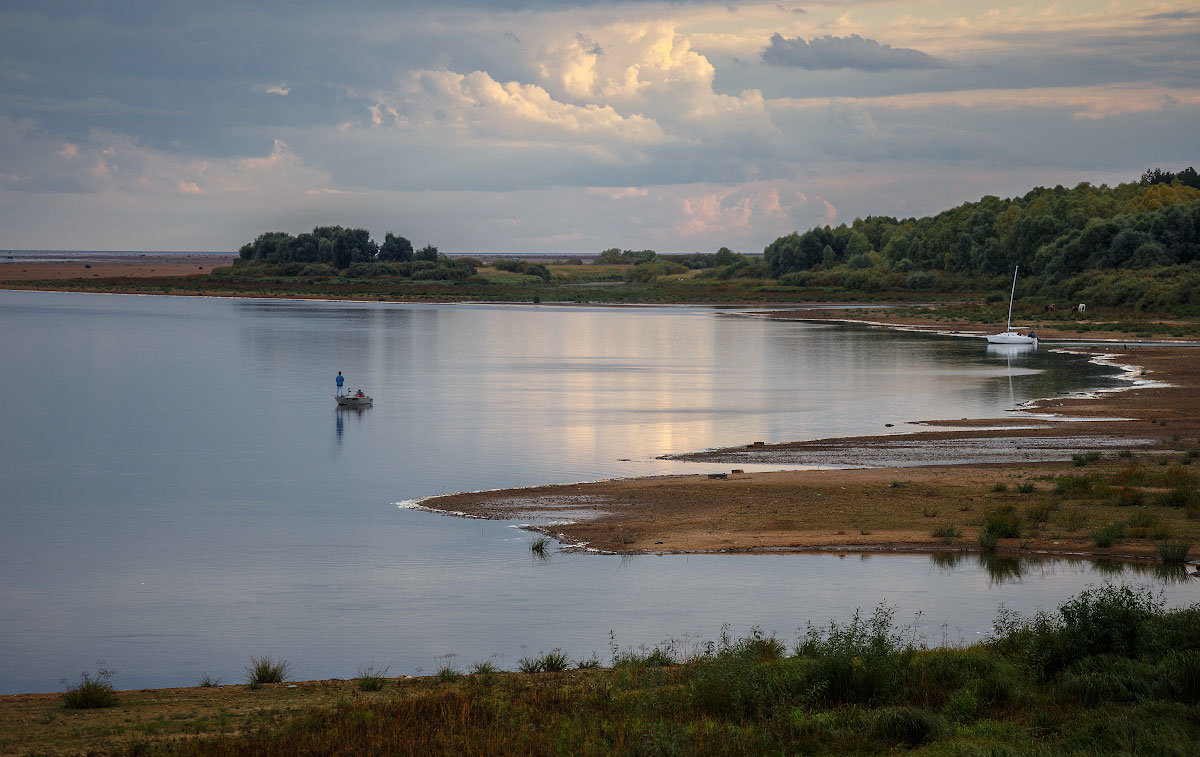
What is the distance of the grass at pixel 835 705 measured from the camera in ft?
30.5

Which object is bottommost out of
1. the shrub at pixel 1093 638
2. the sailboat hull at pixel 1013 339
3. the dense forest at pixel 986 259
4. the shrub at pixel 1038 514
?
the shrub at pixel 1038 514

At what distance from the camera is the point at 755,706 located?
10.4 meters

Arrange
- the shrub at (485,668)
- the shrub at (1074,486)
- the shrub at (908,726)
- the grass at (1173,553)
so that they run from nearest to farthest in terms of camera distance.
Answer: the shrub at (908,726)
the shrub at (485,668)
the grass at (1173,553)
the shrub at (1074,486)

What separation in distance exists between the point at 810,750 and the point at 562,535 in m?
11.4

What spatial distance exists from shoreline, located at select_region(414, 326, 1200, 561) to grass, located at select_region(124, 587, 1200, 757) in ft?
22.2

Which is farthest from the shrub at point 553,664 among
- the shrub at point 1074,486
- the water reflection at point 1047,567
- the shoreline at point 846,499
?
the shrub at point 1074,486

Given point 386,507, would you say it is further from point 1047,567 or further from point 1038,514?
point 1047,567

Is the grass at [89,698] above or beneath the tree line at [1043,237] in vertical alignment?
beneath

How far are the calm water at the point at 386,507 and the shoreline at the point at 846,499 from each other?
80cm

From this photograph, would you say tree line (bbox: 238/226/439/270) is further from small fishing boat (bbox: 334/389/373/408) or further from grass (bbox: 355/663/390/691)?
grass (bbox: 355/663/390/691)

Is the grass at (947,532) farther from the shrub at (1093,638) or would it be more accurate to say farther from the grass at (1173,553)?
the shrub at (1093,638)

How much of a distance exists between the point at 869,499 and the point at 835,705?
12.0 meters

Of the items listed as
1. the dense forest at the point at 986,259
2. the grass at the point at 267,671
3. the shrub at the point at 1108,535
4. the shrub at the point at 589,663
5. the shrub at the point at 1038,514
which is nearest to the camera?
the grass at the point at 267,671

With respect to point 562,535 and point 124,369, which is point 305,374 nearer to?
point 124,369
